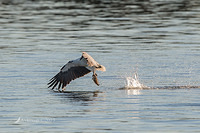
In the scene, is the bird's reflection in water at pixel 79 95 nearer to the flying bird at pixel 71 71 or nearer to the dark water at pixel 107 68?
the dark water at pixel 107 68

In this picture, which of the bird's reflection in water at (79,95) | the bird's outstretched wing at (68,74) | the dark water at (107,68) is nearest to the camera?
the dark water at (107,68)

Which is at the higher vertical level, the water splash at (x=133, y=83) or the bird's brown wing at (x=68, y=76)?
the bird's brown wing at (x=68, y=76)

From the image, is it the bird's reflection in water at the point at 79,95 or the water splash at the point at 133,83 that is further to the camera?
the water splash at the point at 133,83

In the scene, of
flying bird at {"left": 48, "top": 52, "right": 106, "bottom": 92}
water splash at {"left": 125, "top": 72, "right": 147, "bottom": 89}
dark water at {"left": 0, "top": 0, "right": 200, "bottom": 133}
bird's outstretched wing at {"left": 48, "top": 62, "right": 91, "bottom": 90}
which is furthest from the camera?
water splash at {"left": 125, "top": 72, "right": 147, "bottom": 89}

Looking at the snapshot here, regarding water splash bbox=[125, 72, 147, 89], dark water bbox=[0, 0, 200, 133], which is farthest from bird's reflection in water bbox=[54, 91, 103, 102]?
water splash bbox=[125, 72, 147, 89]

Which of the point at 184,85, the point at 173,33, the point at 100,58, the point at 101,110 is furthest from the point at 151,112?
A: the point at 173,33

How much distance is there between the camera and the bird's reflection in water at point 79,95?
14.3 m

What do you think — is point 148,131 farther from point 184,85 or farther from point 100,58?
point 100,58

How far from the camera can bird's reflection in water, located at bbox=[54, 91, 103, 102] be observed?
14323mm

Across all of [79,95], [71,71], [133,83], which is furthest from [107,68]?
[79,95]

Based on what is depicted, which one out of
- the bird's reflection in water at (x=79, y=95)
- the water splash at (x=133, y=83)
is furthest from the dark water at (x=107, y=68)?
the water splash at (x=133, y=83)

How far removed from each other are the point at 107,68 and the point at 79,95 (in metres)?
3.67

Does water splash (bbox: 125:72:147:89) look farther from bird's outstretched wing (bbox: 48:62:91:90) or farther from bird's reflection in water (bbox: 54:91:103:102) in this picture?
bird's outstretched wing (bbox: 48:62:91:90)

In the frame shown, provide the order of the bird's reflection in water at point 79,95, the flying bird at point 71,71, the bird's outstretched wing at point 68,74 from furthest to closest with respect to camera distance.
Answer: the bird's outstretched wing at point 68,74 → the flying bird at point 71,71 → the bird's reflection in water at point 79,95
